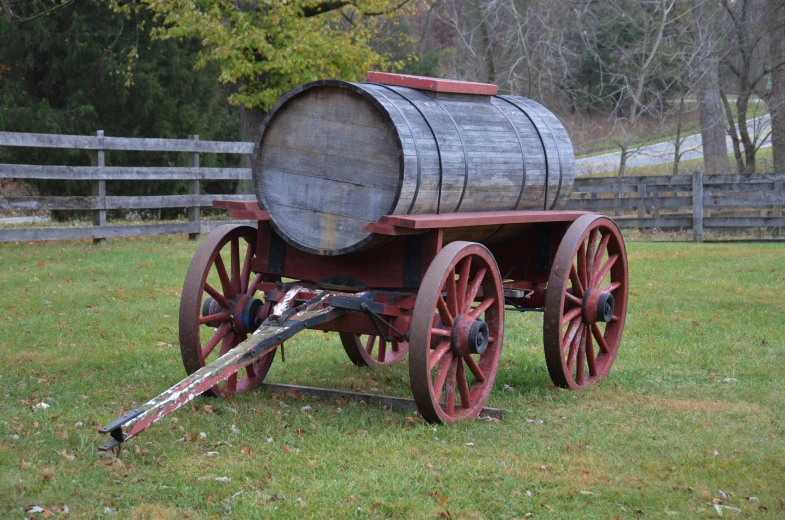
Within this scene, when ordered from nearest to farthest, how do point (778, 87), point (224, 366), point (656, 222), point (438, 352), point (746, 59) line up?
point (224, 366) < point (438, 352) < point (656, 222) < point (778, 87) < point (746, 59)

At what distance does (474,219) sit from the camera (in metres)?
5.61

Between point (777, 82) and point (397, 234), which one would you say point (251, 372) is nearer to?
point (397, 234)

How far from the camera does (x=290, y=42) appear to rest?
17234mm

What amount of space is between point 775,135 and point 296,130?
16142mm

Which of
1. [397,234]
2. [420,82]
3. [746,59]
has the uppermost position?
[746,59]

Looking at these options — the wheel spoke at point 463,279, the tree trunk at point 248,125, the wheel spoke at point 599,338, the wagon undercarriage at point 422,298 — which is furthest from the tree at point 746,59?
the wheel spoke at point 463,279

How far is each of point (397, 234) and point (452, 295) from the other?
0.54 metres

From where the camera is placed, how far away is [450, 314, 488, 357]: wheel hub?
17.8ft

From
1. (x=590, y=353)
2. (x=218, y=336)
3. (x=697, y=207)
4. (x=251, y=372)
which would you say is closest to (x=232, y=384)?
(x=251, y=372)

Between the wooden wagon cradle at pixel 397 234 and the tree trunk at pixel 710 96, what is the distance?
1511cm

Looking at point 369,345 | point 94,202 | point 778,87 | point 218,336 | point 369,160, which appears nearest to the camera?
point 369,160

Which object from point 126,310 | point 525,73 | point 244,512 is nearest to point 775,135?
point 525,73

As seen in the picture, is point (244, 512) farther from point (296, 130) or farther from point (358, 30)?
point (358, 30)

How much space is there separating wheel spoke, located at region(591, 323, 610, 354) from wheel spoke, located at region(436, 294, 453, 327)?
5.25 ft
